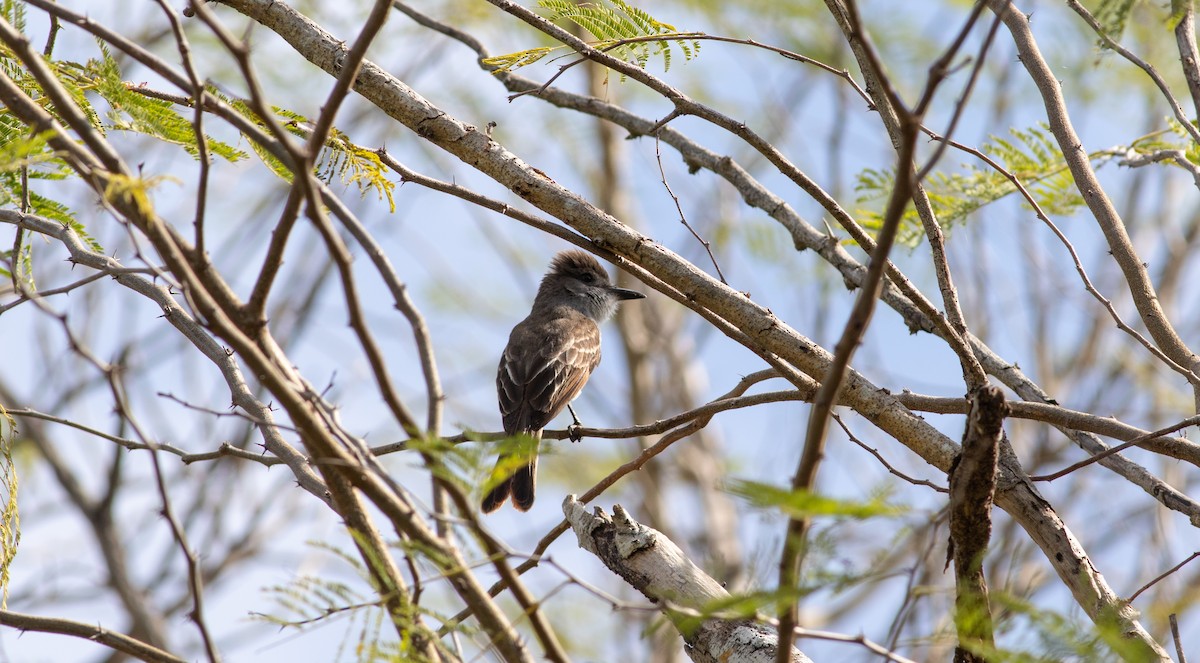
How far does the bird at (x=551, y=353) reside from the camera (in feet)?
23.2

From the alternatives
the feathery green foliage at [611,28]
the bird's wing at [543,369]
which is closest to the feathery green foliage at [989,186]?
the feathery green foliage at [611,28]

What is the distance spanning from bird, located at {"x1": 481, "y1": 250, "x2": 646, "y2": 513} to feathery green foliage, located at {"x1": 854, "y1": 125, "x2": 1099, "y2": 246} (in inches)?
85.7

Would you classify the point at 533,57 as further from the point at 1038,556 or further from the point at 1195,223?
the point at 1195,223

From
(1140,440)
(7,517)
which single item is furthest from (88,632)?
(1140,440)

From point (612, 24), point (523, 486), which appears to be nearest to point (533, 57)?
point (612, 24)

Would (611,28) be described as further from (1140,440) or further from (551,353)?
(551,353)

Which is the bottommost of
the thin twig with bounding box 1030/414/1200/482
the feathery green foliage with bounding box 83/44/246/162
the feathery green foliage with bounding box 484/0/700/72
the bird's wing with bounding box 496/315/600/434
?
the thin twig with bounding box 1030/414/1200/482

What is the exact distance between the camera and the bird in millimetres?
7074

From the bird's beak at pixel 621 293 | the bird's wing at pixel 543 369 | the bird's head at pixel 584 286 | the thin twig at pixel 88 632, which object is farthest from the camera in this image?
the bird's head at pixel 584 286

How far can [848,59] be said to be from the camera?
1357 cm

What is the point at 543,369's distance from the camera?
7527 millimetres

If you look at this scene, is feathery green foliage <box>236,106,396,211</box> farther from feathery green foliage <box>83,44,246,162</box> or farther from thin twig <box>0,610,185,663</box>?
thin twig <box>0,610,185,663</box>

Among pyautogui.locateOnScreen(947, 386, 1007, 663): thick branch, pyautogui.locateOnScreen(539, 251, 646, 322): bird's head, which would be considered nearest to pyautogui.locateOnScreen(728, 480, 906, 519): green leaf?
pyautogui.locateOnScreen(947, 386, 1007, 663): thick branch

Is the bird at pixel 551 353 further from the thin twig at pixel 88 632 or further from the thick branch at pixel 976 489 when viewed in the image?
the thick branch at pixel 976 489
